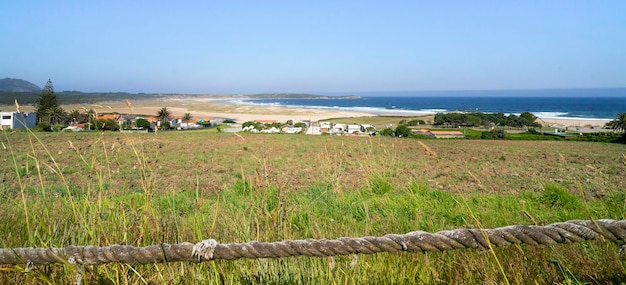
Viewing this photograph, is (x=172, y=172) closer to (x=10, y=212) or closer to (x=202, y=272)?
(x=10, y=212)

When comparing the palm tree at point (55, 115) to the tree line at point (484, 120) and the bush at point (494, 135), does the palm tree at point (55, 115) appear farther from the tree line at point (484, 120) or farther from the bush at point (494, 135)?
the tree line at point (484, 120)

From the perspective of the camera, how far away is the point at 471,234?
156cm

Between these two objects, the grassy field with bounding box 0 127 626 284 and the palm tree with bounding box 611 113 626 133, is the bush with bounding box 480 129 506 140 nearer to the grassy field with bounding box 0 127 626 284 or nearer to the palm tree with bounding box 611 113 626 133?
the palm tree with bounding box 611 113 626 133

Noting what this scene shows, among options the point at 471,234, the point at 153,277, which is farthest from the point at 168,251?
the point at 471,234

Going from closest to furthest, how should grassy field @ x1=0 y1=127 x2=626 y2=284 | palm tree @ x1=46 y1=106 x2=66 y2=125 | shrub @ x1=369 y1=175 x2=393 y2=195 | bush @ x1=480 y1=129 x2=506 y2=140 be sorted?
grassy field @ x1=0 y1=127 x2=626 y2=284 → shrub @ x1=369 y1=175 x2=393 y2=195 → palm tree @ x1=46 y1=106 x2=66 y2=125 → bush @ x1=480 y1=129 x2=506 y2=140

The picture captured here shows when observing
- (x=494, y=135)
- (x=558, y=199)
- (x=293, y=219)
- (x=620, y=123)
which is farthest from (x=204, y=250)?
(x=620, y=123)

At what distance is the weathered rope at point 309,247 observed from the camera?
1484 mm

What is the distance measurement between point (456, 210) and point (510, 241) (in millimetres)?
3066

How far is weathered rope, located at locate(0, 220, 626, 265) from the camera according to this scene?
1484mm

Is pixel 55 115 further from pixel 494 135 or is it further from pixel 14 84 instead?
pixel 14 84

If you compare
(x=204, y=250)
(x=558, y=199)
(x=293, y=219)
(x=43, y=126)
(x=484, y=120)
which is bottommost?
(x=484, y=120)

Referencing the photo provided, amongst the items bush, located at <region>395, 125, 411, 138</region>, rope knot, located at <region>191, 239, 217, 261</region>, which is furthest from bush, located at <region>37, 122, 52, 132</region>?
rope knot, located at <region>191, 239, 217, 261</region>

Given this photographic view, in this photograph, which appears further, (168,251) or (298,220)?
(298,220)

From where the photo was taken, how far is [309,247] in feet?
4.89
